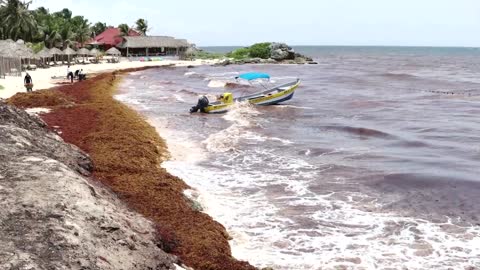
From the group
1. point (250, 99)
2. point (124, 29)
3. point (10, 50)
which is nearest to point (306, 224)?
point (250, 99)

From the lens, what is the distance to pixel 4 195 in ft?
23.0

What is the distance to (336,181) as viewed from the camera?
48.2 ft

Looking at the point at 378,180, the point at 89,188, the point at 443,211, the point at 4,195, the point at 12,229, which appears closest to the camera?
the point at 12,229

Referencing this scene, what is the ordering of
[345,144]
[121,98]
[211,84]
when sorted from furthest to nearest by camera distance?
[211,84], [121,98], [345,144]

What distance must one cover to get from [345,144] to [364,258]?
11.6 m

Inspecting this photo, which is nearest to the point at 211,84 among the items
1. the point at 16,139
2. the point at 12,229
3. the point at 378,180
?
the point at 378,180

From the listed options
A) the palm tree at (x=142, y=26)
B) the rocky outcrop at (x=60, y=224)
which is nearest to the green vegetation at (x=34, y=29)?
the palm tree at (x=142, y=26)

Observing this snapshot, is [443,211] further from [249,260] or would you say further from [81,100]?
[81,100]

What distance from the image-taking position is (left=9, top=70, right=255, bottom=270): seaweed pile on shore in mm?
8609

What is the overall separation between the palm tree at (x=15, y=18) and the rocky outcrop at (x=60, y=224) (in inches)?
2147

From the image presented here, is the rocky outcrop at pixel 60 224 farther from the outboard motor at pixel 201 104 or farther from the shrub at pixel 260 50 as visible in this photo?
the shrub at pixel 260 50

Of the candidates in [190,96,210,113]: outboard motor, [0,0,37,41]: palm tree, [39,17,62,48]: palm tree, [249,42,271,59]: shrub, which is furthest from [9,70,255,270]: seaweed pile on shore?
[249,42,271,59]: shrub

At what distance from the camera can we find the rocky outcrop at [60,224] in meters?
5.83

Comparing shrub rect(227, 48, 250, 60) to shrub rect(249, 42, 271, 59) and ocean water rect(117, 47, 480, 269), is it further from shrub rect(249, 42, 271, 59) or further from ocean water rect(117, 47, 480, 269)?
ocean water rect(117, 47, 480, 269)
